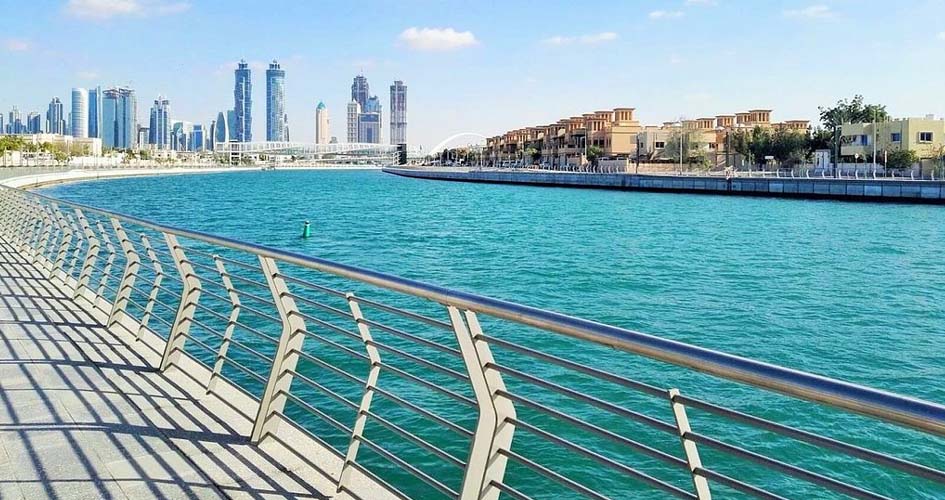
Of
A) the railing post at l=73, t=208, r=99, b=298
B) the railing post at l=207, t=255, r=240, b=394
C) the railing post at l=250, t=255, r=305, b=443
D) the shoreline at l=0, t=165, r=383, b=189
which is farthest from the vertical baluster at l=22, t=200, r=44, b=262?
the shoreline at l=0, t=165, r=383, b=189

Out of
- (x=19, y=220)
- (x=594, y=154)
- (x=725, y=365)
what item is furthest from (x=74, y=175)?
(x=725, y=365)

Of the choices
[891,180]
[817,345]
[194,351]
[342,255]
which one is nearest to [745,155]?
[891,180]

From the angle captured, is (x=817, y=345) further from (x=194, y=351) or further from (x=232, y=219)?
(x=232, y=219)

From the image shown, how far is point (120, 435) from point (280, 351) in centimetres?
108

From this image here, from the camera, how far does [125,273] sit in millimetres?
7312

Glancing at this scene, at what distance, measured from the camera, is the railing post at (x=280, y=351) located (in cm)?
442

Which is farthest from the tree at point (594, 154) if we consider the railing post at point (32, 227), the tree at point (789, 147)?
the railing post at point (32, 227)

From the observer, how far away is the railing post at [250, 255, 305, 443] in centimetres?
442

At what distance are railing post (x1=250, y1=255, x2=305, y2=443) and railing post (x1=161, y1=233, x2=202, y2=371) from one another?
5.08ft

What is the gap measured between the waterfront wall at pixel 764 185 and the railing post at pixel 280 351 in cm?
6793

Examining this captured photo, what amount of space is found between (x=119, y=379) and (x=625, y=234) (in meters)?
36.2

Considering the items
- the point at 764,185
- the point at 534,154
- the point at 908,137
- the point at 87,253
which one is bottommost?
the point at 87,253

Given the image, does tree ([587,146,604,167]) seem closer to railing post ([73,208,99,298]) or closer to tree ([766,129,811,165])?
tree ([766,129,811,165])

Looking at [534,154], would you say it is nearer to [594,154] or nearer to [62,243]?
[594,154]
